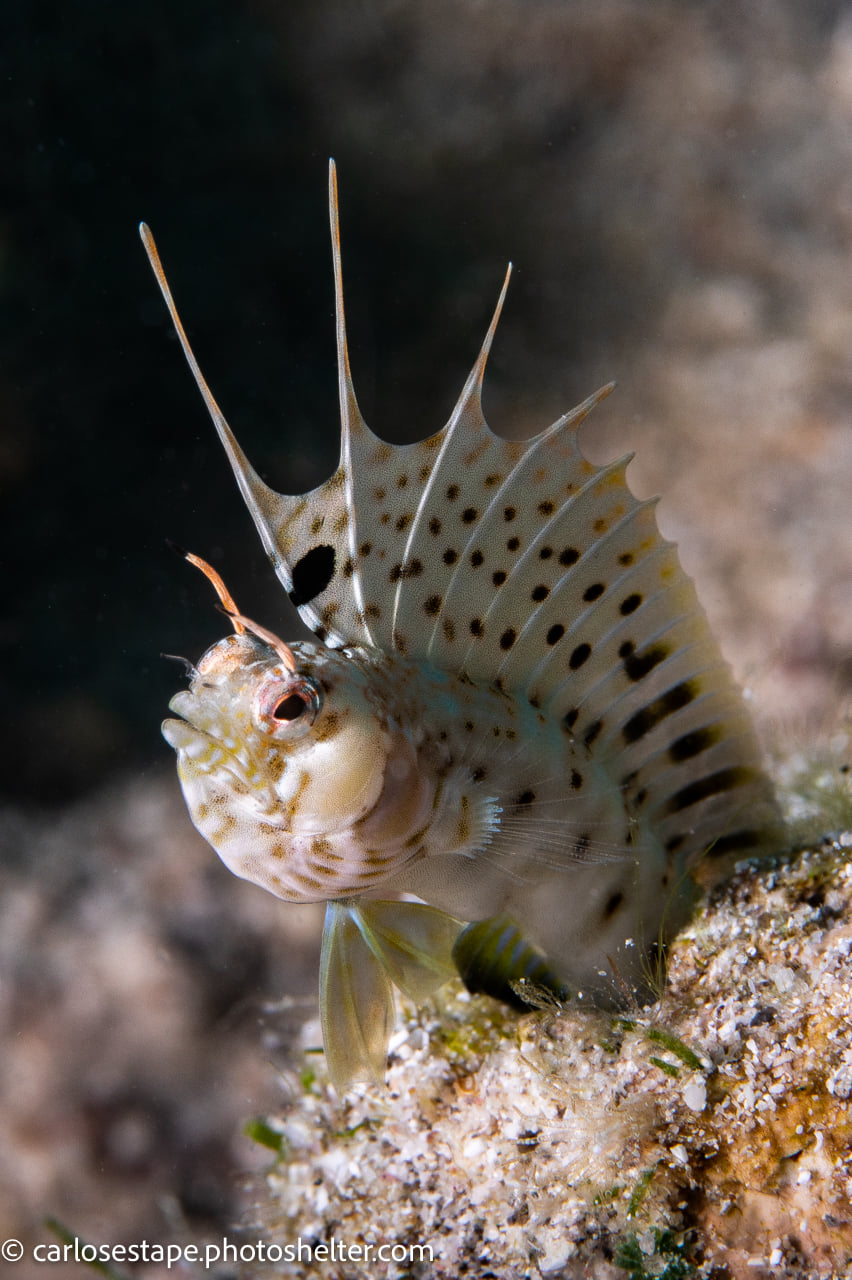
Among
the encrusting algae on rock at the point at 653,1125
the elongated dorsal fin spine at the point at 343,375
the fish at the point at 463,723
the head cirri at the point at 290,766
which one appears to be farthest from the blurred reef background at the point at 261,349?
the head cirri at the point at 290,766

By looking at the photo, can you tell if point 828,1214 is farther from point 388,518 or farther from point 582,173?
point 582,173

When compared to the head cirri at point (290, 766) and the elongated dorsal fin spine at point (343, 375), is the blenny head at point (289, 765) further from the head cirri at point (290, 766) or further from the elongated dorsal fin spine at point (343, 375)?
the elongated dorsal fin spine at point (343, 375)

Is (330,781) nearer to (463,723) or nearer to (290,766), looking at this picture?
(290,766)

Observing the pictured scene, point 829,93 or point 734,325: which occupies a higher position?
point 829,93

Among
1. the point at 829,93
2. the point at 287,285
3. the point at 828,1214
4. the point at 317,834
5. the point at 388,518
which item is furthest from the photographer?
the point at 287,285

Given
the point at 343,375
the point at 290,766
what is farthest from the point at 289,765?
the point at 343,375

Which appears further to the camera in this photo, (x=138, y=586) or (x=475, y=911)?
(x=138, y=586)

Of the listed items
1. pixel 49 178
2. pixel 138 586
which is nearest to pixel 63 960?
pixel 138 586
